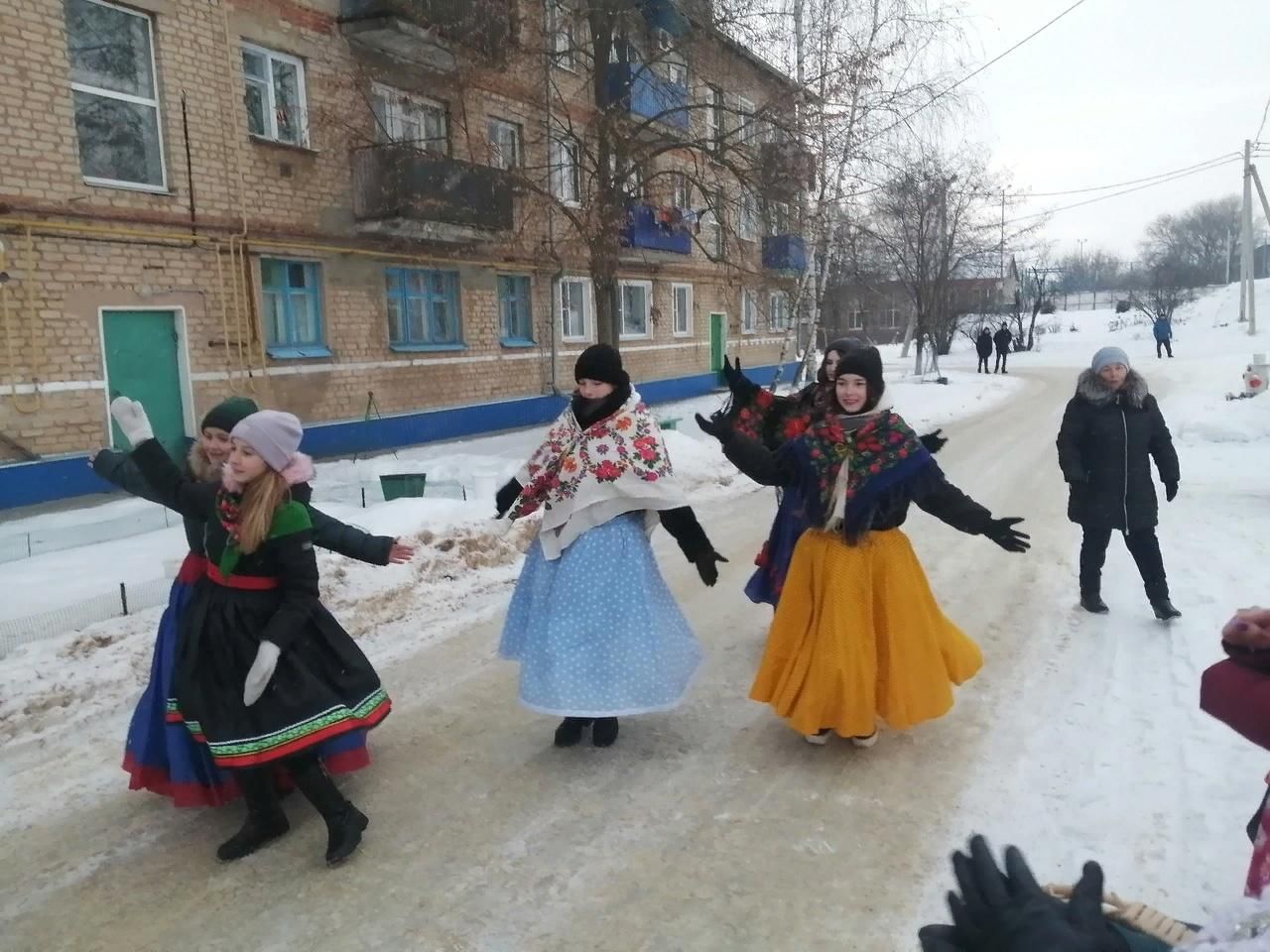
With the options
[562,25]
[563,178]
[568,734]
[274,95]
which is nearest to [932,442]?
[568,734]

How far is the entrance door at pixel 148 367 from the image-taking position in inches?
416

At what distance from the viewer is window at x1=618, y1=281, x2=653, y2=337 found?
21.2 metres

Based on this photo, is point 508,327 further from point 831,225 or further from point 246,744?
point 246,744

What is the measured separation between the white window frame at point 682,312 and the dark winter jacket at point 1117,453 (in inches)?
677

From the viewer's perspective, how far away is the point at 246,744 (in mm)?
3109

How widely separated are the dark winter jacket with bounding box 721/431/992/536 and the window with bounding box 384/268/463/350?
11.3 metres

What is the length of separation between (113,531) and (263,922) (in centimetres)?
549

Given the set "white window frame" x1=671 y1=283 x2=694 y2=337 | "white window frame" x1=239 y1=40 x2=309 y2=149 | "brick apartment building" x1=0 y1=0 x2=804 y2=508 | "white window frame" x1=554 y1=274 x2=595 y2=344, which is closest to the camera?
"brick apartment building" x1=0 y1=0 x2=804 y2=508

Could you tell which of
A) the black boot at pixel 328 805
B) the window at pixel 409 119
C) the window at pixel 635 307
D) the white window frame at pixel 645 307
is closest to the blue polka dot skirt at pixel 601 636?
the black boot at pixel 328 805

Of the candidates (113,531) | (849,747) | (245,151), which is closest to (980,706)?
(849,747)

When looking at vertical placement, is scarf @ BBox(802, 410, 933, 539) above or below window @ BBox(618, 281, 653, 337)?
below

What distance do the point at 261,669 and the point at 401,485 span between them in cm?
575

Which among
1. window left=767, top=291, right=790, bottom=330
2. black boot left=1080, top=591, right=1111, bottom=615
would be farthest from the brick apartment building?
black boot left=1080, top=591, right=1111, bottom=615

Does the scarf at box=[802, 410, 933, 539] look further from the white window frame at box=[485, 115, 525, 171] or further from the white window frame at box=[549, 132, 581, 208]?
the white window frame at box=[485, 115, 525, 171]
